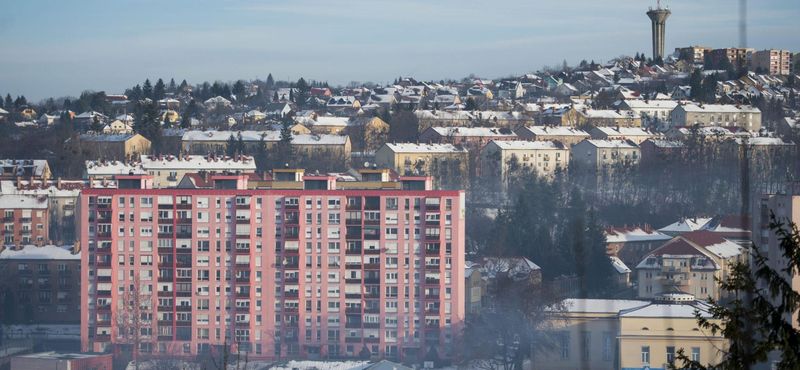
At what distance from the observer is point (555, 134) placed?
32188mm

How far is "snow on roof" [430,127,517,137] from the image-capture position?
31.1 metres

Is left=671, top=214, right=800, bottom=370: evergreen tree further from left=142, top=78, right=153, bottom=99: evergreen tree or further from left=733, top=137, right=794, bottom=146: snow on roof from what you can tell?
left=142, top=78, right=153, bottom=99: evergreen tree

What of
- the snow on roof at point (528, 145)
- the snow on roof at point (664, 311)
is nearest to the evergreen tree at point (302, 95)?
the snow on roof at point (528, 145)

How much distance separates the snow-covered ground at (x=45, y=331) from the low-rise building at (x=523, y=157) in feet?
41.1

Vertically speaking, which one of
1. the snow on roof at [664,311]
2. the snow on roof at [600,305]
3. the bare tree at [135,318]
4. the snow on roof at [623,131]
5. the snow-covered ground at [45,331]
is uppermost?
the snow on roof at [623,131]

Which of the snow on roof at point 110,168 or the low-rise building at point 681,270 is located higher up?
the snow on roof at point 110,168

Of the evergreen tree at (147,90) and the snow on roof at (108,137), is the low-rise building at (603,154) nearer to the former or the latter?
the snow on roof at (108,137)

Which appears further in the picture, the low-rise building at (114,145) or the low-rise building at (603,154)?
the low-rise building at (603,154)

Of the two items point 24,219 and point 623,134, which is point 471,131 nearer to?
point 623,134

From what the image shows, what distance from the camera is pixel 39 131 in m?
32.8

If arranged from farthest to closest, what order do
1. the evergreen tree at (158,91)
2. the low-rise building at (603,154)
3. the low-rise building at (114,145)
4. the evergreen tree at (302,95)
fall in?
the evergreen tree at (302,95) < the evergreen tree at (158,91) < the low-rise building at (603,154) < the low-rise building at (114,145)

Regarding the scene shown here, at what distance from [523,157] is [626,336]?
15240mm

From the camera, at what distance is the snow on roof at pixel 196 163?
979 inches

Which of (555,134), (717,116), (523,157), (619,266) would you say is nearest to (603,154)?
(523,157)
